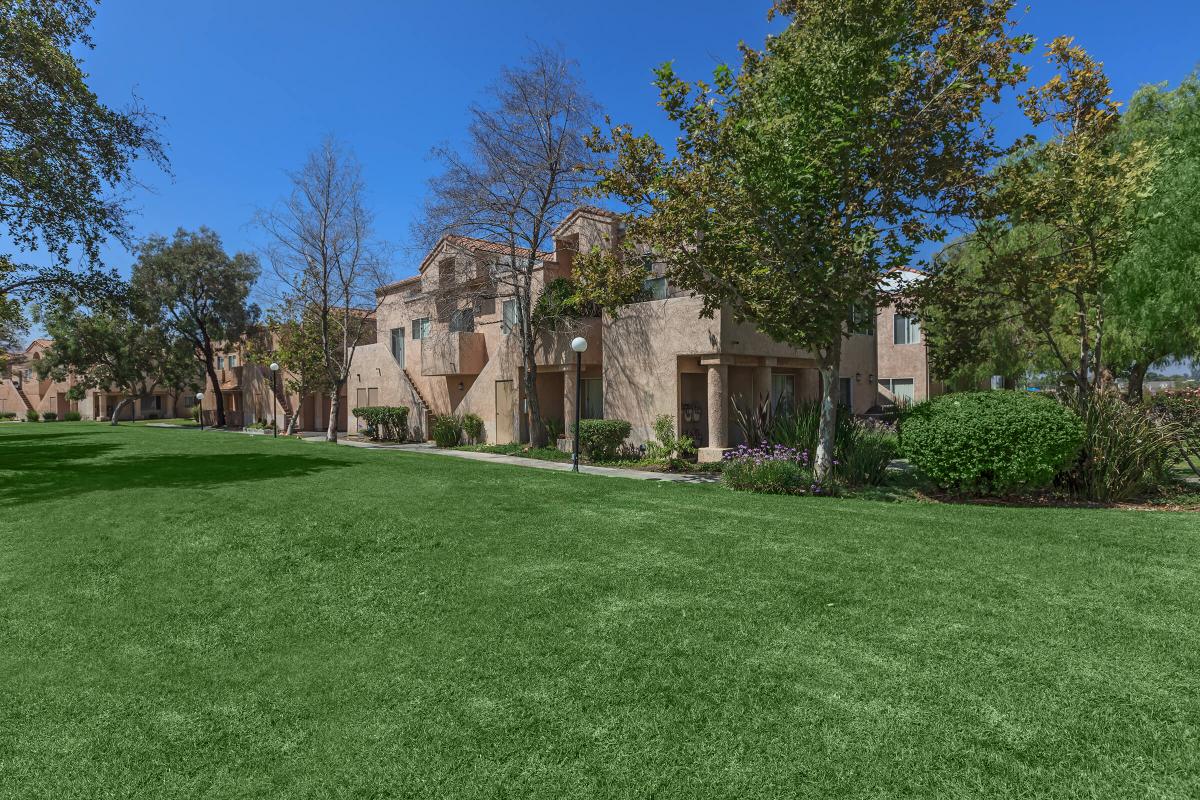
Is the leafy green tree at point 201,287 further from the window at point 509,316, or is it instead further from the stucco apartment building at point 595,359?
the window at point 509,316

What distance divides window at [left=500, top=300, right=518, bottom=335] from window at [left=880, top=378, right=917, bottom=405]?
1796cm

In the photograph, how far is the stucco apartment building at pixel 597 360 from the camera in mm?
17344

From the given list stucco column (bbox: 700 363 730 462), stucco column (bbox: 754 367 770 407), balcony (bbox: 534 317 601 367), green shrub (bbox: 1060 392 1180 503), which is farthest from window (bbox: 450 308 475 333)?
green shrub (bbox: 1060 392 1180 503)

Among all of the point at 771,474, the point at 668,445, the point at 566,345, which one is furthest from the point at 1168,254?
the point at 566,345

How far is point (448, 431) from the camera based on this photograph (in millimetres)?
24484

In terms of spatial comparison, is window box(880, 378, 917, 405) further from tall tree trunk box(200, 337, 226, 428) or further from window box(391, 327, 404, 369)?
tall tree trunk box(200, 337, 226, 428)

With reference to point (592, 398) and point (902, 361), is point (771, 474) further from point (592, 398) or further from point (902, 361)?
point (902, 361)

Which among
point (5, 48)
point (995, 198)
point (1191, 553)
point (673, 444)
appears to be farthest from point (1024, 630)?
point (5, 48)

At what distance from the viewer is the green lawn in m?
3.13

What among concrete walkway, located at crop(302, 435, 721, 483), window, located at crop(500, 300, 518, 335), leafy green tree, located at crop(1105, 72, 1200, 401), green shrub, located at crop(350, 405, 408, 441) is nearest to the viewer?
leafy green tree, located at crop(1105, 72, 1200, 401)

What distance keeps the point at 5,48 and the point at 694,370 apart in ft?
52.9

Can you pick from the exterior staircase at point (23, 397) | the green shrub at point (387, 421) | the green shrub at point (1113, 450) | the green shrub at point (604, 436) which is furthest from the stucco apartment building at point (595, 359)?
the exterior staircase at point (23, 397)

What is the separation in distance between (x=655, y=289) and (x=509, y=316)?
6.57m

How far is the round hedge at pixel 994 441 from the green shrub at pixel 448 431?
17186 millimetres
